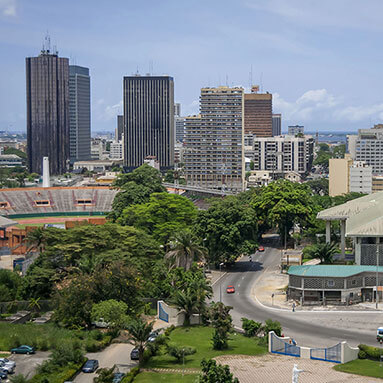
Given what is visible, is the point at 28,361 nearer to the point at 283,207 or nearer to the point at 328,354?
the point at 328,354

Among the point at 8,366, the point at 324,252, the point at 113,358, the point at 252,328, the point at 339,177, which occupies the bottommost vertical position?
the point at 113,358

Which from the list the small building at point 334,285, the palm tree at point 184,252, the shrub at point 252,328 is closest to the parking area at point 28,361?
the shrub at point 252,328

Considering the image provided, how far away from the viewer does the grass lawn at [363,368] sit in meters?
49.9

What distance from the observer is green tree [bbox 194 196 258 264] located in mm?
88125

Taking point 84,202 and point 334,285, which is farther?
point 84,202

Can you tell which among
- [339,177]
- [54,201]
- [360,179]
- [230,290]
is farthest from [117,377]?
[339,177]

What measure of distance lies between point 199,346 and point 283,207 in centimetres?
4775

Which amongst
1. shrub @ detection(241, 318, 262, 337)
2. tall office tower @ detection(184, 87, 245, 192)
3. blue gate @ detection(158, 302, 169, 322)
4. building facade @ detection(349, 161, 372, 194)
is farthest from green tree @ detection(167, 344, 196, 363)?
tall office tower @ detection(184, 87, 245, 192)

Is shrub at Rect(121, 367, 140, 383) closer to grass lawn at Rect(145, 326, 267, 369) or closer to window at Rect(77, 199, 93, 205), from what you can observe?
grass lawn at Rect(145, 326, 267, 369)

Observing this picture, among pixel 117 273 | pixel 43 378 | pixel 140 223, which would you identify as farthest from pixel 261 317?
pixel 140 223

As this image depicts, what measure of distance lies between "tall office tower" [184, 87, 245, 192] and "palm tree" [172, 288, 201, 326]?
122 m

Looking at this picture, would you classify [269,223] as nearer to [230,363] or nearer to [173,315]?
[173,315]

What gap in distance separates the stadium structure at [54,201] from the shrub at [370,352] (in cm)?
10446

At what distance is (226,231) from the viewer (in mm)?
88562
